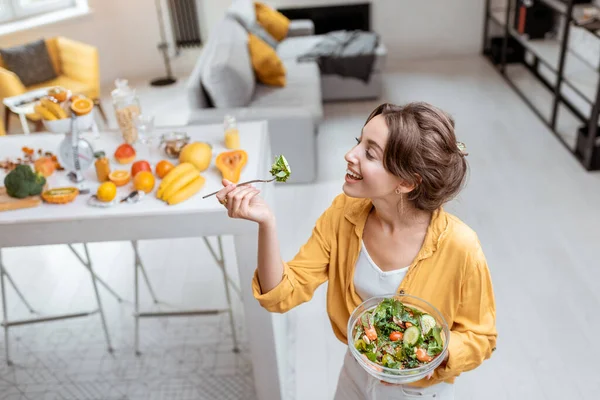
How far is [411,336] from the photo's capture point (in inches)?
49.3

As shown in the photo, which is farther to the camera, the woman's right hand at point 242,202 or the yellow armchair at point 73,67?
the yellow armchair at point 73,67

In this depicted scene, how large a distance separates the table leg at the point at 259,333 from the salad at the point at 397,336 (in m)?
0.75

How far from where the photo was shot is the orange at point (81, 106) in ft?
6.80

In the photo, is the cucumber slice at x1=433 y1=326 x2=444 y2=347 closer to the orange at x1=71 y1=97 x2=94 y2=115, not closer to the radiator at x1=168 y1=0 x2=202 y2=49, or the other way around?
the orange at x1=71 y1=97 x2=94 y2=115

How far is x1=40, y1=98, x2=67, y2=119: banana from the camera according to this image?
2.05m

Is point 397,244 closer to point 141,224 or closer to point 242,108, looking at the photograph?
point 141,224

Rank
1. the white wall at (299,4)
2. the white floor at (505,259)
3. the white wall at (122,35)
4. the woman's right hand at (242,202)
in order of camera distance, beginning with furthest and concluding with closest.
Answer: the white wall at (299,4)
the white wall at (122,35)
the white floor at (505,259)
the woman's right hand at (242,202)

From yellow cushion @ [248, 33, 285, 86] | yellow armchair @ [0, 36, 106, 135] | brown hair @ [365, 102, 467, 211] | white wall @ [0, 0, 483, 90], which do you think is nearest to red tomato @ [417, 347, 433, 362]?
brown hair @ [365, 102, 467, 211]

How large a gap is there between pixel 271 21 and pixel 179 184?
3.73 meters

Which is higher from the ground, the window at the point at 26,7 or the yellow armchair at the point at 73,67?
the window at the point at 26,7

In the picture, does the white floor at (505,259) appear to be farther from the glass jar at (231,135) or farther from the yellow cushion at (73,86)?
the yellow cushion at (73,86)

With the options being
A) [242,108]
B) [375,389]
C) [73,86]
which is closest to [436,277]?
[375,389]

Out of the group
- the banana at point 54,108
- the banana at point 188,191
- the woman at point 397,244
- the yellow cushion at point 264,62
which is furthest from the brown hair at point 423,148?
the yellow cushion at point 264,62

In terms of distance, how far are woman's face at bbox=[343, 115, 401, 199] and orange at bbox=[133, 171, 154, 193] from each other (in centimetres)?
Result: 102
